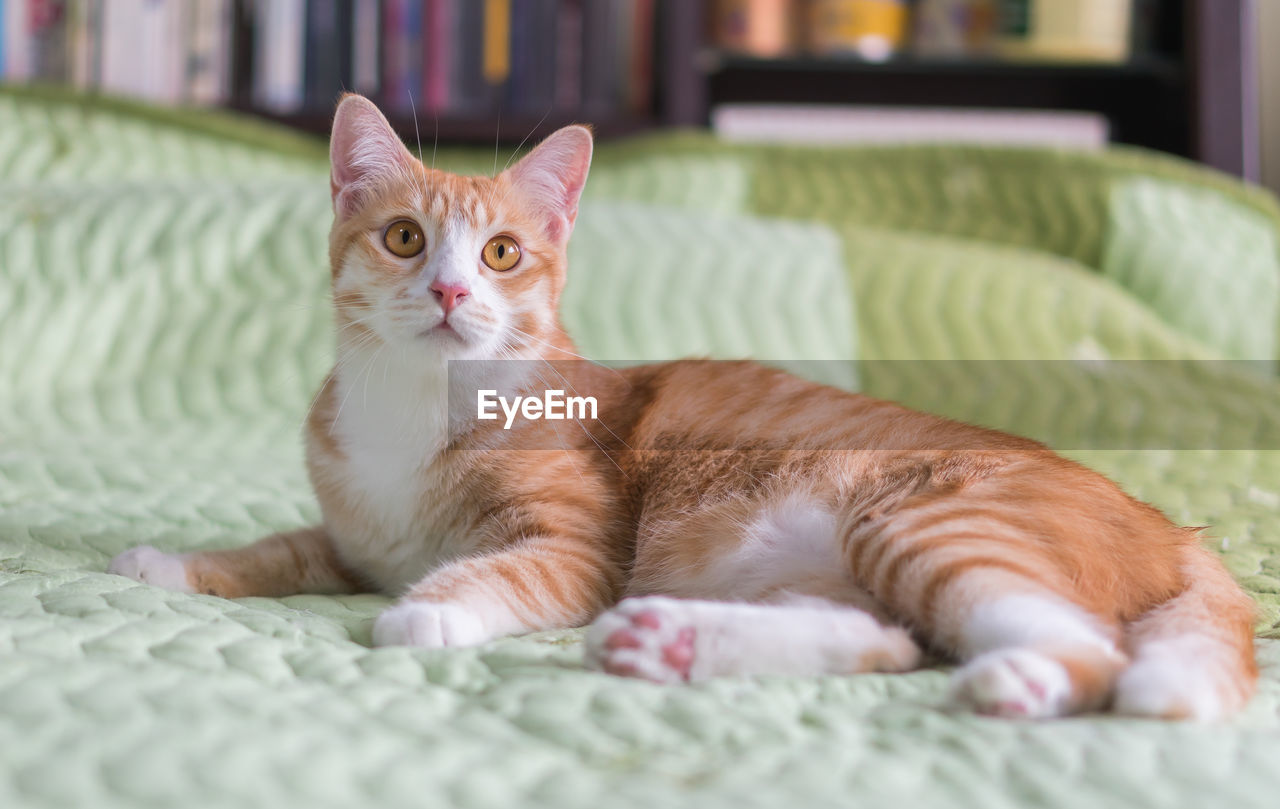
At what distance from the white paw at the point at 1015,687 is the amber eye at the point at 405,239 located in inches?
24.2

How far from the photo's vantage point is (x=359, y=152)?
3.46 feet

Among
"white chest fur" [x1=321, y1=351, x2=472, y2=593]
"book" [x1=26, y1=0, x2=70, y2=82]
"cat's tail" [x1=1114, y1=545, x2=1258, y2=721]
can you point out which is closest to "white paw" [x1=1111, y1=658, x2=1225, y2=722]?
"cat's tail" [x1=1114, y1=545, x2=1258, y2=721]

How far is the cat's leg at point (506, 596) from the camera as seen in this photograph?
0.75 m

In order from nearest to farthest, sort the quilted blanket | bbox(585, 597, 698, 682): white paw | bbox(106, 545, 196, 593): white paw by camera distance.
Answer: the quilted blanket, bbox(585, 597, 698, 682): white paw, bbox(106, 545, 196, 593): white paw

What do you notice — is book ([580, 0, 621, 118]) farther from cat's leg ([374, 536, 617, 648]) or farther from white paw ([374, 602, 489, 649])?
white paw ([374, 602, 489, 649])

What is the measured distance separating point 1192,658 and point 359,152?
835 millimetres

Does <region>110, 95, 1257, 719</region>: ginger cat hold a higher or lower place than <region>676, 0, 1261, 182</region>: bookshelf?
lower

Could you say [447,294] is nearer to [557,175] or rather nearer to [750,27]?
[557,175]

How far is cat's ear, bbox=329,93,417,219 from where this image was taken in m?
1.04

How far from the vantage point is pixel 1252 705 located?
0.65m

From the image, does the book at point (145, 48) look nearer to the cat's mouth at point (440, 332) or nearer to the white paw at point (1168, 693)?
the cat's mouth at point (440, 332)

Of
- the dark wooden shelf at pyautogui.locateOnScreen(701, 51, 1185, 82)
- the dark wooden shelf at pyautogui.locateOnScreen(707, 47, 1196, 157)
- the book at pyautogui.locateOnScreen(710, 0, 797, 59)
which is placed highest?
the book at pyautogui.locateOnScreen(710, 0, 797, 59)

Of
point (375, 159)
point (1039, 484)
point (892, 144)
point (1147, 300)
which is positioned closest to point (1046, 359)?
point (1147, 300)

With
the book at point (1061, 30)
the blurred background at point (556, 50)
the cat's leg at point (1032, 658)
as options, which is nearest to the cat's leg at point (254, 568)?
the cat's leg at point (1032, 658)
